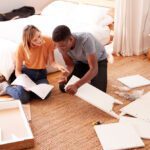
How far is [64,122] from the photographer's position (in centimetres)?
204

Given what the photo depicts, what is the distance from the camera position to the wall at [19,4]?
374 cm

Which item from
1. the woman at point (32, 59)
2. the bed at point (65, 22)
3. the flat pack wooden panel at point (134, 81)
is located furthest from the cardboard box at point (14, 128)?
the flat pack wooden panel at point (134, 81)

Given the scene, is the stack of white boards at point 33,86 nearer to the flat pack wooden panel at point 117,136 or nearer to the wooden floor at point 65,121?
the wooden floor at point 65,121

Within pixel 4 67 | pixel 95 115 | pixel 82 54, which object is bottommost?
pixel 95 115

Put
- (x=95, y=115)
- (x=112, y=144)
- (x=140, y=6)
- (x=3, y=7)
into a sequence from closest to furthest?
(x=112, y=144)
(x=95, y=115)
(x=140, y=6)
(x=3, y=7)

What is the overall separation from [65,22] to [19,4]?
98cm

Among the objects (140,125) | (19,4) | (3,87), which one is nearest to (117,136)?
(140,125)

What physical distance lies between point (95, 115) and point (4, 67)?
92cm

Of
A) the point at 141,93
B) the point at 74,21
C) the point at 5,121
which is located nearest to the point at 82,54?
the point at 141,93

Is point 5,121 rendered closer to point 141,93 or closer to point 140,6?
point 141,93

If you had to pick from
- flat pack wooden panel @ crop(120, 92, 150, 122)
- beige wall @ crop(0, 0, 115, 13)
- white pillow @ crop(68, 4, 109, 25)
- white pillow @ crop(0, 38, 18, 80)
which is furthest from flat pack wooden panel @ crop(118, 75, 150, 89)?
beige wall @ crop(0, 0, 115, 13)

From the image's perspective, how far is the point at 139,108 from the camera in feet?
7.02

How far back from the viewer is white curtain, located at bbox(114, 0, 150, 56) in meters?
3.14

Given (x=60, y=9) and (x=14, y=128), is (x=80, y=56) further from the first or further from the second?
(x=60, y=9)
